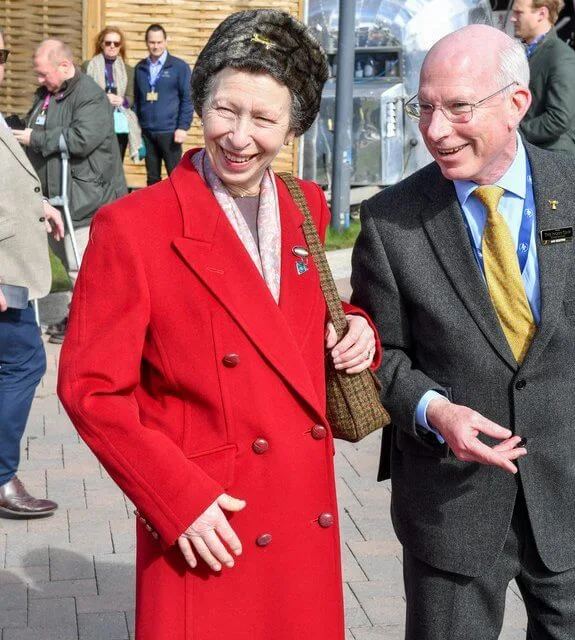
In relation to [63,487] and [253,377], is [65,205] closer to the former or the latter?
[63,487]

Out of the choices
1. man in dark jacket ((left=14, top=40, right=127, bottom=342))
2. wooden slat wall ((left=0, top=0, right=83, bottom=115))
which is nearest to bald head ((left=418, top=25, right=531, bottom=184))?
man in dark jacket ((left=14, top=40, right=127, bottom=342))

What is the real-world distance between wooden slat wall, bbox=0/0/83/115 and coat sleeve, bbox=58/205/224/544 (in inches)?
535

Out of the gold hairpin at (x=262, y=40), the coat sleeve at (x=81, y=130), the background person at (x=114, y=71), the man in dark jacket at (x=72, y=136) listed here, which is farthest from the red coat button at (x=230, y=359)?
the background person at (x=114, y=71)

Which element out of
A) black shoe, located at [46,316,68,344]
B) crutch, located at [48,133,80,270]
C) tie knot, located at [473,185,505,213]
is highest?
tie knot, located at [473,185,505,213]

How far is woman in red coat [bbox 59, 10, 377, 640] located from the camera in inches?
104

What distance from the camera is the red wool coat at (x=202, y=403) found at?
2627mm

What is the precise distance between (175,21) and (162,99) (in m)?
2.73

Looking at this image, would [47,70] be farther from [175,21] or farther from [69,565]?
[175,21]

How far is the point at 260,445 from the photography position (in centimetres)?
274

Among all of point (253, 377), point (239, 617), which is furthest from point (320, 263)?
point (239, 617)

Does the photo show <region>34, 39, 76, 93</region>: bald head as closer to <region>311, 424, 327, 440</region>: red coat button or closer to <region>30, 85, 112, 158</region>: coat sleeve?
<region>30, 85, 112, 158</region>: coat sleeve

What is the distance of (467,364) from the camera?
3.04 m

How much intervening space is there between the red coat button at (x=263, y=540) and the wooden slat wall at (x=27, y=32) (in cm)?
1363

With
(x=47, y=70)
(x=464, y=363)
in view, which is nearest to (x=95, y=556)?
(x=464, y=363)
